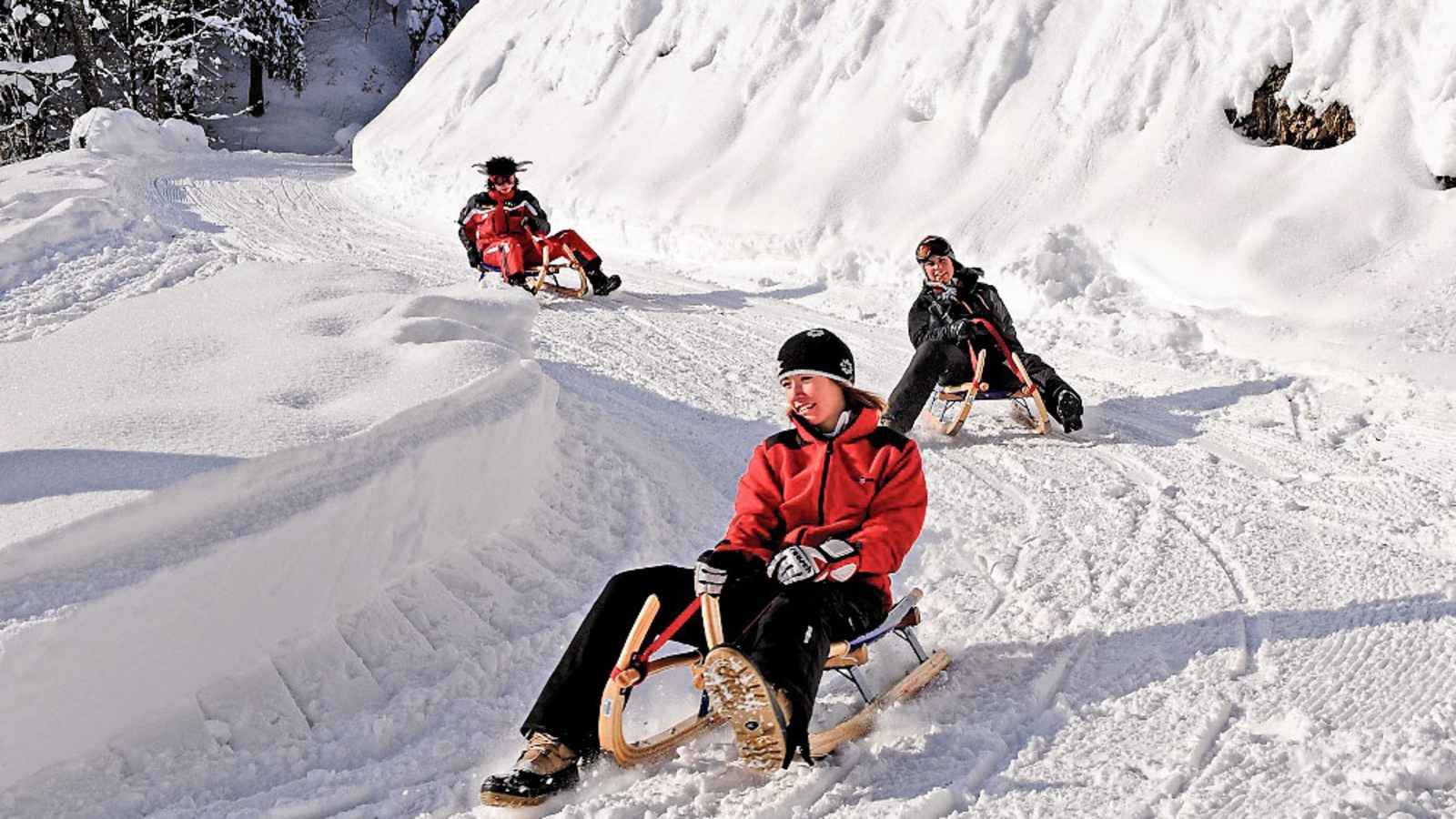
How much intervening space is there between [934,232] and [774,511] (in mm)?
6501

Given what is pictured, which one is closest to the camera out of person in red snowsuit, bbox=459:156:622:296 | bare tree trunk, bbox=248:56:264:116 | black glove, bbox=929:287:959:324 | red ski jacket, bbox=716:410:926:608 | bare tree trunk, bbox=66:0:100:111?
red ski jacket, bbox=716:410:926:608

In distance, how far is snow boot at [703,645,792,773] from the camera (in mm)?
2785

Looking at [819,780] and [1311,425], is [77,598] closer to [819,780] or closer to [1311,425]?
[819,780]

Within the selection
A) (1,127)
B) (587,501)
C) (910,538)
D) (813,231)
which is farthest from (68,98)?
(910,538)

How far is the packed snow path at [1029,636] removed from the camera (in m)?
2.90

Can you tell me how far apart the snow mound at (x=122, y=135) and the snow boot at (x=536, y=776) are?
17.4 m

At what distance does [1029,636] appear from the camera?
3809 mm

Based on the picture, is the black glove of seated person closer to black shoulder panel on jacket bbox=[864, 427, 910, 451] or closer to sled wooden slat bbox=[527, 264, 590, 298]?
black shoulder panel on jacket bbox=[864, 427, 910, 451]

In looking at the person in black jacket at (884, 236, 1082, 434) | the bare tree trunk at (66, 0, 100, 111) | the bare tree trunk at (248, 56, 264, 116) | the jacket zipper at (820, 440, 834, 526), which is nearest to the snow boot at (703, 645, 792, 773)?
the jacket zipper at (820, 440, 834, 526)

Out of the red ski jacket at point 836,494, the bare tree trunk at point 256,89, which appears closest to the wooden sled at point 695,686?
the red ski jacket at point 836,494

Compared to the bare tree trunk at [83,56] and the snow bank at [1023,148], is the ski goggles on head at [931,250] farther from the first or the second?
the bare tree trunk at [83,56]

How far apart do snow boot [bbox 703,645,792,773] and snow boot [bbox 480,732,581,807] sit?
1.42 ft

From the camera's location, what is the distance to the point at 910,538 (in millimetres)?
3359

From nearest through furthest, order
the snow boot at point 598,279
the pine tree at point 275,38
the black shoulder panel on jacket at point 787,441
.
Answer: the black shoulder panel on jacket at point 787,441 < the snow boot at point 598,279 < the pine tree at point 275,38
